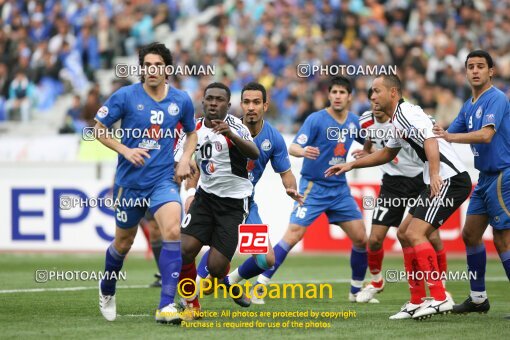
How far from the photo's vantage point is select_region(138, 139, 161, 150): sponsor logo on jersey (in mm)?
9430

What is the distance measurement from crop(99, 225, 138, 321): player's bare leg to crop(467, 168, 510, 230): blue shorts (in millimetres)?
3710

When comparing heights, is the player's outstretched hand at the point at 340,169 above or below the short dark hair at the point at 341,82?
below

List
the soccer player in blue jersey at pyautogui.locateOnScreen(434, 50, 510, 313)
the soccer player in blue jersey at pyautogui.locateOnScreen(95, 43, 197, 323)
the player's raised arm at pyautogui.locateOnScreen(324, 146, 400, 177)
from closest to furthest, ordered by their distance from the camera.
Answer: the soccer player in blue jersey at pyautogui.locateOnScreen(95, 43, 197, 323)
the soccer player in blue jersey at pyautogui.locateOnScreen(434, 50, 510, 313)
the player's raised arm at pyautogui.locateOnScreen(324, 146, 400, 177)

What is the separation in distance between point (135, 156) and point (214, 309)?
2454mm

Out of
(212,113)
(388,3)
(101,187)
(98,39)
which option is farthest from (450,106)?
(212,113)

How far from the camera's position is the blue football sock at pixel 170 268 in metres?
9.10

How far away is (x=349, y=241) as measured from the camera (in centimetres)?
1823

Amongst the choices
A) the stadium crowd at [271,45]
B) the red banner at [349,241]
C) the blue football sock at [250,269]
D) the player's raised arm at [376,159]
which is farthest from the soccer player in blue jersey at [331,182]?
the stadium crowd at [271,45]

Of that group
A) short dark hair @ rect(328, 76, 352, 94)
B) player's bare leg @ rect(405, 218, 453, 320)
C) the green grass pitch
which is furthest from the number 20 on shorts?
short dark hair @ rect(328, 76, 352, 94)

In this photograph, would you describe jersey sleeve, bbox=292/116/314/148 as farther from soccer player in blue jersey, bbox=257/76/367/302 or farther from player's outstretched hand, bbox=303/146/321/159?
player's outstretched hand, bbox=303/146/321/159

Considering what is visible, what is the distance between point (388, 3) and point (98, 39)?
7968 mm

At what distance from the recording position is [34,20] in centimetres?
2812

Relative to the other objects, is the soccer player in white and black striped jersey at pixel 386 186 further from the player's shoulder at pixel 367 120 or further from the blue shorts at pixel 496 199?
the blue shorts at pixel 496 199

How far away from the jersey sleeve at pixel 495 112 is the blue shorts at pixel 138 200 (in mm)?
3295
